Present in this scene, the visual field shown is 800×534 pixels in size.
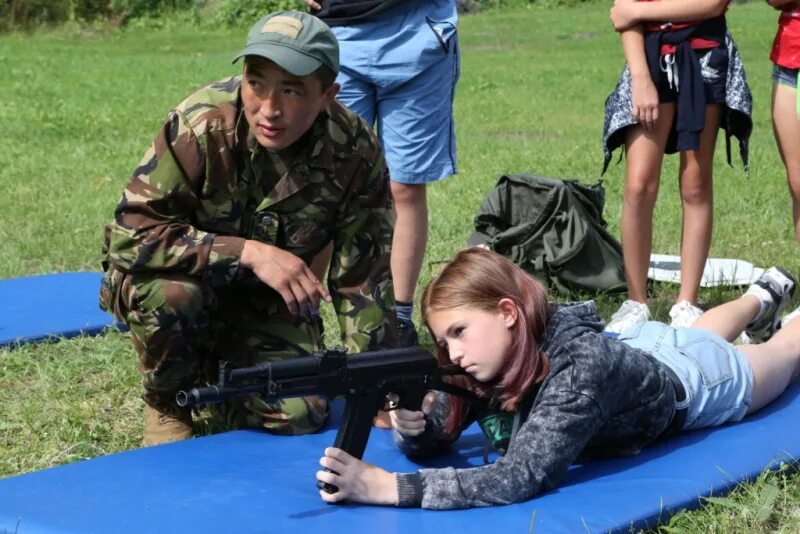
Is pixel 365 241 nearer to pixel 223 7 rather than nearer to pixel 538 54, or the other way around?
pixel 538 54

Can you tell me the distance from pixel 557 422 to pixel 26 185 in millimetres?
6205

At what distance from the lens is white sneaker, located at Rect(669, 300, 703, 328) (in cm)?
500

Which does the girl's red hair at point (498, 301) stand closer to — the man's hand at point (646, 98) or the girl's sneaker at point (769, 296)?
the girl's sneaker at point (769, 296)

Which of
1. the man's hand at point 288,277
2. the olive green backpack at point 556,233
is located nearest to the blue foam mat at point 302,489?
the man's hand at point 288,277

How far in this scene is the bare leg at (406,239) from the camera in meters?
4.80

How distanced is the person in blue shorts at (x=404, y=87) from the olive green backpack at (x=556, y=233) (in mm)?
949

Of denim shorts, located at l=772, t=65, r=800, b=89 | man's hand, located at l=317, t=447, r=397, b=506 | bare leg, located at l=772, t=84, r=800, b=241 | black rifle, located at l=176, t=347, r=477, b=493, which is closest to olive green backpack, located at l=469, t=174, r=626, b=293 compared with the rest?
bare leg, located at l=772, t=84, r=800, b=241

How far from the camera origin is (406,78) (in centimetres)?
471

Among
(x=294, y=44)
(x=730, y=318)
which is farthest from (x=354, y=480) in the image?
(x=730, y=318)

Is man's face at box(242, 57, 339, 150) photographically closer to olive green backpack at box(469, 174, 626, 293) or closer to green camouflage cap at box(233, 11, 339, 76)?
green camouflage cap at box(233, 11, 339, 76)

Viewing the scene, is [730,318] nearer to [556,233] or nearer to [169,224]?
[556,233]

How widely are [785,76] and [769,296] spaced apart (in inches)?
35.6

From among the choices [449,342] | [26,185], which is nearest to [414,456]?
[449,342]

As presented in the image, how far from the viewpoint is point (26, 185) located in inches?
336
